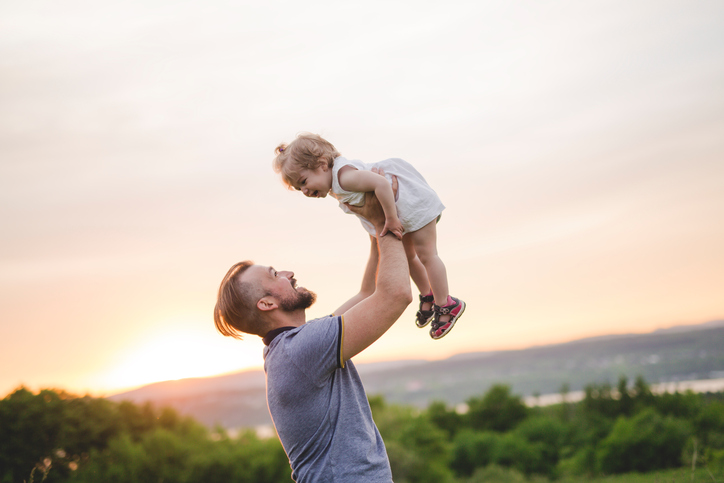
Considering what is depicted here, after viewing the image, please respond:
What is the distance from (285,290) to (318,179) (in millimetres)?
734

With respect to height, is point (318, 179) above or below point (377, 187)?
above

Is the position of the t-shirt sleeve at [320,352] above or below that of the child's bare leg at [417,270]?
below

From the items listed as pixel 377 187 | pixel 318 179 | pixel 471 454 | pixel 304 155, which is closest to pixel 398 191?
pixel 377 187

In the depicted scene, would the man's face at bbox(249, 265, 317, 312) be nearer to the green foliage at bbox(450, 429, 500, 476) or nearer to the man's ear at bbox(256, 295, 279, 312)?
the man's ear at bbox(256, 295, 279, 312)

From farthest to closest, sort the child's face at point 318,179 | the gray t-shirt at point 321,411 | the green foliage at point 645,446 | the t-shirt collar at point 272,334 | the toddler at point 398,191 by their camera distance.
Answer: the green foliage at point 645,446
the child's face at point 318,179
the toddler at point 398,191
the t-shirt collar at point 272,334
the gray t-shirt at point 321,411

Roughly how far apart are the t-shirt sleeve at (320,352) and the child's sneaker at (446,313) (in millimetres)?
821

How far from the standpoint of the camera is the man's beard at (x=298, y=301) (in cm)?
280

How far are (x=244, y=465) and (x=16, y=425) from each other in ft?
13.2

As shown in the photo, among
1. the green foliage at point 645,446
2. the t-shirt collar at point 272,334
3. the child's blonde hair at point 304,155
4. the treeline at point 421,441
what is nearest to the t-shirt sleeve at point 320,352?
the t-shirt collar at point 272,334

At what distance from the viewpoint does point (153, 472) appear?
9.05 metres

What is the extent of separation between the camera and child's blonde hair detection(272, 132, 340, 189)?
10.5 ft

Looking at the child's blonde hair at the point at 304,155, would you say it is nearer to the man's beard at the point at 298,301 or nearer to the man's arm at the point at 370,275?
the man's arm at the point at 370,275

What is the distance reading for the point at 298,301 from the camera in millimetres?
2818

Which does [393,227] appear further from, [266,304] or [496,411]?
[496,411]
